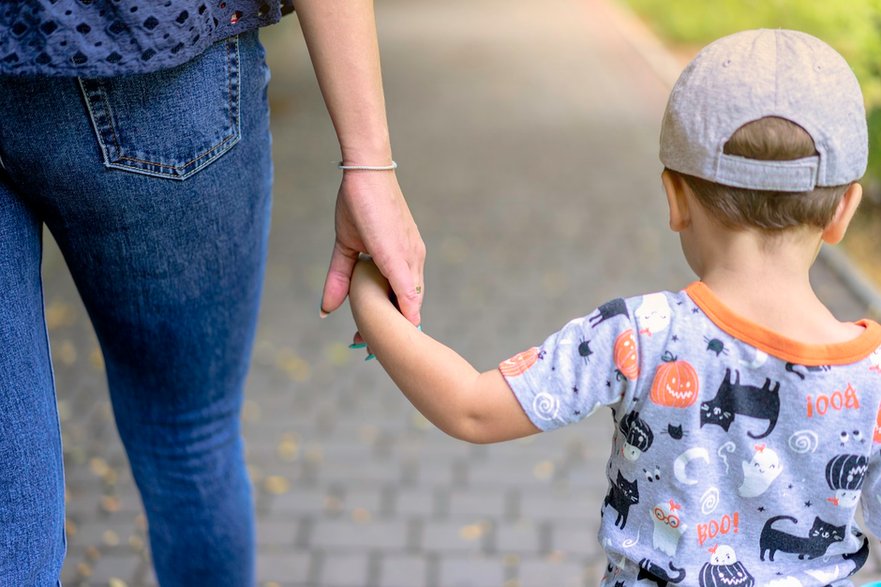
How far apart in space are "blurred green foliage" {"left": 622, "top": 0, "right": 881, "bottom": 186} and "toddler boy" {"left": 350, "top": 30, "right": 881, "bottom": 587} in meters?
5.07

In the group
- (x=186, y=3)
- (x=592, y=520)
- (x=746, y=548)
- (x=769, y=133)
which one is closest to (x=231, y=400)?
(x=186, y=3)

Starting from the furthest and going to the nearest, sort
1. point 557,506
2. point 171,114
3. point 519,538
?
point 557,506
point 519,538
point 171,114

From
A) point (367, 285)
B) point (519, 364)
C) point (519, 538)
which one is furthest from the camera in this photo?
point (519, 538)

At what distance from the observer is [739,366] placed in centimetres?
139

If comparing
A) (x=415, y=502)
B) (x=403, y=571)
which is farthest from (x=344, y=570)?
(x=415, y=502)

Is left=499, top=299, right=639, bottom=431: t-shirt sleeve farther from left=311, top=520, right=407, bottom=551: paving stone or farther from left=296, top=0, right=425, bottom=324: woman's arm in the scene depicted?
left=311, top=520, right=407, bottom=551: paving stone

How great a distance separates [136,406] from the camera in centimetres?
194

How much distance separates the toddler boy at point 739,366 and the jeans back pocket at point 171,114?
0.50 meters

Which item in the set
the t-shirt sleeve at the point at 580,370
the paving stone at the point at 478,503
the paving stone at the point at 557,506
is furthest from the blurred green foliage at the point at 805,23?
the t-shirt sleeve at the point at 580,370

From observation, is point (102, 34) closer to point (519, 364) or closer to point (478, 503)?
point (519, 364)

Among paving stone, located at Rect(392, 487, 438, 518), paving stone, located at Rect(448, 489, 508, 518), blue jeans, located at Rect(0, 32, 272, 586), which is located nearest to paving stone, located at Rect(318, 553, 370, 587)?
paving stone, located at Rect(392, 487, 438, 518)

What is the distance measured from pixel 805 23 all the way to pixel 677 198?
8873 millimetres

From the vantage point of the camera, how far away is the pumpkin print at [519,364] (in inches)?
57.0

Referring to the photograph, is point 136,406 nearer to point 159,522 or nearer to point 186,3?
point 159,522
